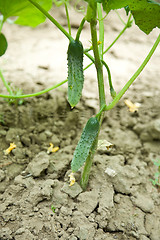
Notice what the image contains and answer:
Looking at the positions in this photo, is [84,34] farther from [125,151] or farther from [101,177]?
[101,177]

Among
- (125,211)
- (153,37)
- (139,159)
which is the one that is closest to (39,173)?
(125,211)

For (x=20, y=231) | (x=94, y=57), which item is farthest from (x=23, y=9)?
(x=20, y=231)

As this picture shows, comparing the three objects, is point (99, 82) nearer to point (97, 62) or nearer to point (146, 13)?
point (97, 62)

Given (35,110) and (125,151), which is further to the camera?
(35,110)

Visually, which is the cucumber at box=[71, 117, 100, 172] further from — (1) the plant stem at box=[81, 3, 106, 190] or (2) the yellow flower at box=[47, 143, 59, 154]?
(2) the yellow flower at box=[47, 143, 59, 154]

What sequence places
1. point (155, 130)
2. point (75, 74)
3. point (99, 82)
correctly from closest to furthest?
point (75, 74), point (99, 82), point (155, 130)

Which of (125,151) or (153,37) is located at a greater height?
(153,37)

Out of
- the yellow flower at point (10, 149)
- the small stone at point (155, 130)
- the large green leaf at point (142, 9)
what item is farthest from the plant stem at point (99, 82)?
the small stone at point (155, 130)

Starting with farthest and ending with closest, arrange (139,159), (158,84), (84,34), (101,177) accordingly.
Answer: (84,34) → (158,84) → (139,159) → (101,177)
